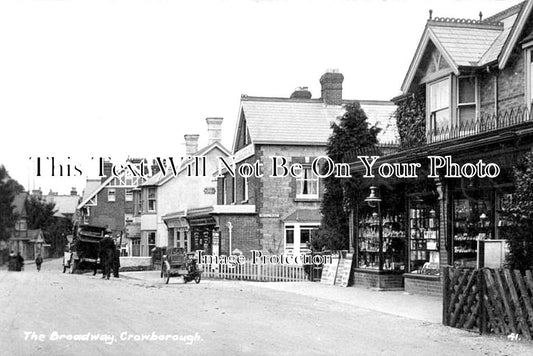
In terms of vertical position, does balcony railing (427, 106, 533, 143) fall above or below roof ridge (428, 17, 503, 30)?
below

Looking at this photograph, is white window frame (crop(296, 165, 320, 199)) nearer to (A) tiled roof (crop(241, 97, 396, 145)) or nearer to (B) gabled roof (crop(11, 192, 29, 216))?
(A) tiled roof (crop(241, 97, 396, 145))

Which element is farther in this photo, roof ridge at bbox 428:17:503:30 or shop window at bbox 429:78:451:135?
roof ridge at bbox 428:17:503:30

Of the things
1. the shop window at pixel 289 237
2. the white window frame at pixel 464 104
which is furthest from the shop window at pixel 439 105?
the shop window at pixel 289 237

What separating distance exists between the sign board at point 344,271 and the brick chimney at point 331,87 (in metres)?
13.9

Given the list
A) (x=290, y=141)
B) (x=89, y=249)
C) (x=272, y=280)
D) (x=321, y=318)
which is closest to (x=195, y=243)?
(x=89, y=249)

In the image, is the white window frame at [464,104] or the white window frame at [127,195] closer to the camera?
the white window frame at [464,104]

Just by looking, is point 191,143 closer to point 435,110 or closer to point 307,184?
point 307,184

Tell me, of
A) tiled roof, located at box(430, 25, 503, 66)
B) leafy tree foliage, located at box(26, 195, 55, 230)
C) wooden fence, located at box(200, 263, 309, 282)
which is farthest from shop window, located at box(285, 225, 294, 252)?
leafy tree foliage, located at box(26, 195, 55, 230)

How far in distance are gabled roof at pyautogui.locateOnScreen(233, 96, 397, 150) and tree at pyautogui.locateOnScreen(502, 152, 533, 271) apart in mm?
18911

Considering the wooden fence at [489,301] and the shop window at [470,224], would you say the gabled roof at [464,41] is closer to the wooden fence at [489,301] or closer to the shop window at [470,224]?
the shop window at [470,224]

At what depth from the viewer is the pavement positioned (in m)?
15.3

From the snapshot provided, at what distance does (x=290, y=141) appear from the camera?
110 feet

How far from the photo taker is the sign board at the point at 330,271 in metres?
24.1

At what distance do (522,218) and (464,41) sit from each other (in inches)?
320
